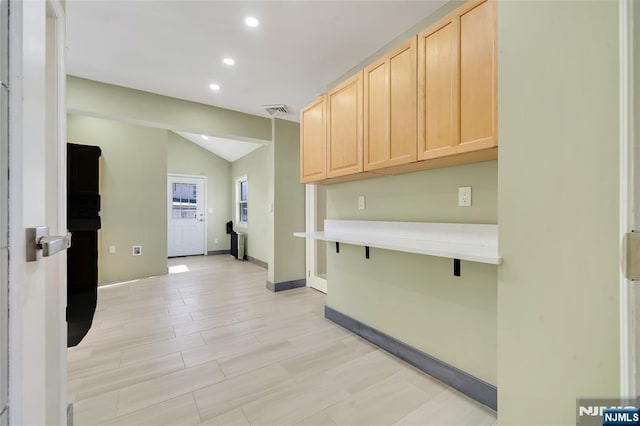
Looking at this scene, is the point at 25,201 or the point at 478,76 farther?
the point at 478,76

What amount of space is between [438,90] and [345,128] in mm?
848

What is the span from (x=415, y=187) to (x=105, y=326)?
3.35 m

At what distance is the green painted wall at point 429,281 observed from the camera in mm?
1624

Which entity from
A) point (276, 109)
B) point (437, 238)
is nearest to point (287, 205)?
point (276, 109)

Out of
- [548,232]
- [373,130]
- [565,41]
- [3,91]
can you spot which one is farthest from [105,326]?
A: [565,41]

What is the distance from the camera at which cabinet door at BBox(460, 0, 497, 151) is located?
130 centimetres

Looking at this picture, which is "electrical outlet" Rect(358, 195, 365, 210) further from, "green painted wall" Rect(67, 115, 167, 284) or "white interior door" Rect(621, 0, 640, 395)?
"green painted wall" Rect(67, 115, 167, 284)

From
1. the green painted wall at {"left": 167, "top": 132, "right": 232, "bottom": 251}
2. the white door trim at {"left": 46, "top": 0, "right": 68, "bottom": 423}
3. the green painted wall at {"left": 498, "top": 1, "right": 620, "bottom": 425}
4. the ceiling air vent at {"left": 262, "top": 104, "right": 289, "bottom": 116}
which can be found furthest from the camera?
the green painted wall at {"left": 167, "top": 132, "right": 232, "bottom": 251}

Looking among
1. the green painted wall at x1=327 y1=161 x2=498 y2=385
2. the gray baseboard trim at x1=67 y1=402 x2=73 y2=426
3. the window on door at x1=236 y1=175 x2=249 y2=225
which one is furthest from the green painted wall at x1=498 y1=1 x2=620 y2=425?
the window on door at x1=236 y1=175 x2=249 y2=225

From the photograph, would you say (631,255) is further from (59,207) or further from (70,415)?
(70,415)

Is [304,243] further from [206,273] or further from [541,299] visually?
[541,299]

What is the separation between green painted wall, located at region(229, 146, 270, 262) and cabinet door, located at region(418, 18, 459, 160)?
4.29 m

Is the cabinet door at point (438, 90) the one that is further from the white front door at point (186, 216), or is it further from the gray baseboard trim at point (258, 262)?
the white front door at point (186, 216)

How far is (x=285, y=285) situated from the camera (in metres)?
4.07
